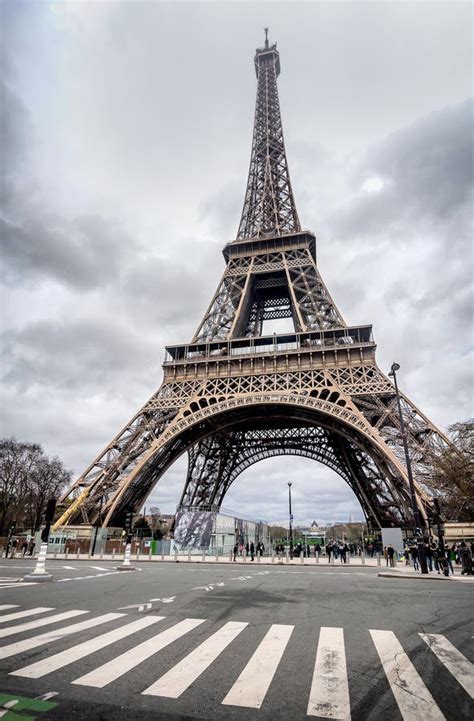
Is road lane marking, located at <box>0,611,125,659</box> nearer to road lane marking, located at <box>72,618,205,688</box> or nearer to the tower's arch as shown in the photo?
road lane marking, located at <box>72,618,205,688</box>

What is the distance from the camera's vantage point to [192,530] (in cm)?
3156

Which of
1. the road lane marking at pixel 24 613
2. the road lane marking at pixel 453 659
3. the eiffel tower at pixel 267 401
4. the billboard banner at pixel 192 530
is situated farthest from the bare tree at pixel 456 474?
the road lane marking at pixel 24 613

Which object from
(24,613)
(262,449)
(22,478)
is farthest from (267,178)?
(24,613)

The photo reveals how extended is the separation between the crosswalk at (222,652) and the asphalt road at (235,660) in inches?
0.6

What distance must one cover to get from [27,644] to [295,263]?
127 feet

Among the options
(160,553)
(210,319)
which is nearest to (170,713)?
(160,553)

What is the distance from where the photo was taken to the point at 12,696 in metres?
3.59

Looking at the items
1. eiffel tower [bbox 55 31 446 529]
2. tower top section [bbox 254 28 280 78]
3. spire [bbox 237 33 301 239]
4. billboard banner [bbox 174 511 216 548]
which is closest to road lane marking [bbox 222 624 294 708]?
eiffel tower [bbox 55 31 446 529]

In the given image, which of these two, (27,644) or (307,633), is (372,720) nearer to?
(307,633)

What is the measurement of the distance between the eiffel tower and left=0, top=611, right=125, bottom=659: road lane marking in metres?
21.2

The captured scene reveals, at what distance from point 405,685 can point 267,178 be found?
5151 centimetres

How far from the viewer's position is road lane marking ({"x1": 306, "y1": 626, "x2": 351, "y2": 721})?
3.48 m

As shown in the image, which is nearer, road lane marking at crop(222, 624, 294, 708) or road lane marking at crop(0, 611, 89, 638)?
road lane marking at crop(222, 624, 294, 708)

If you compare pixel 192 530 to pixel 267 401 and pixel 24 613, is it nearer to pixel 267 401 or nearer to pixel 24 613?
pixel 267 401
